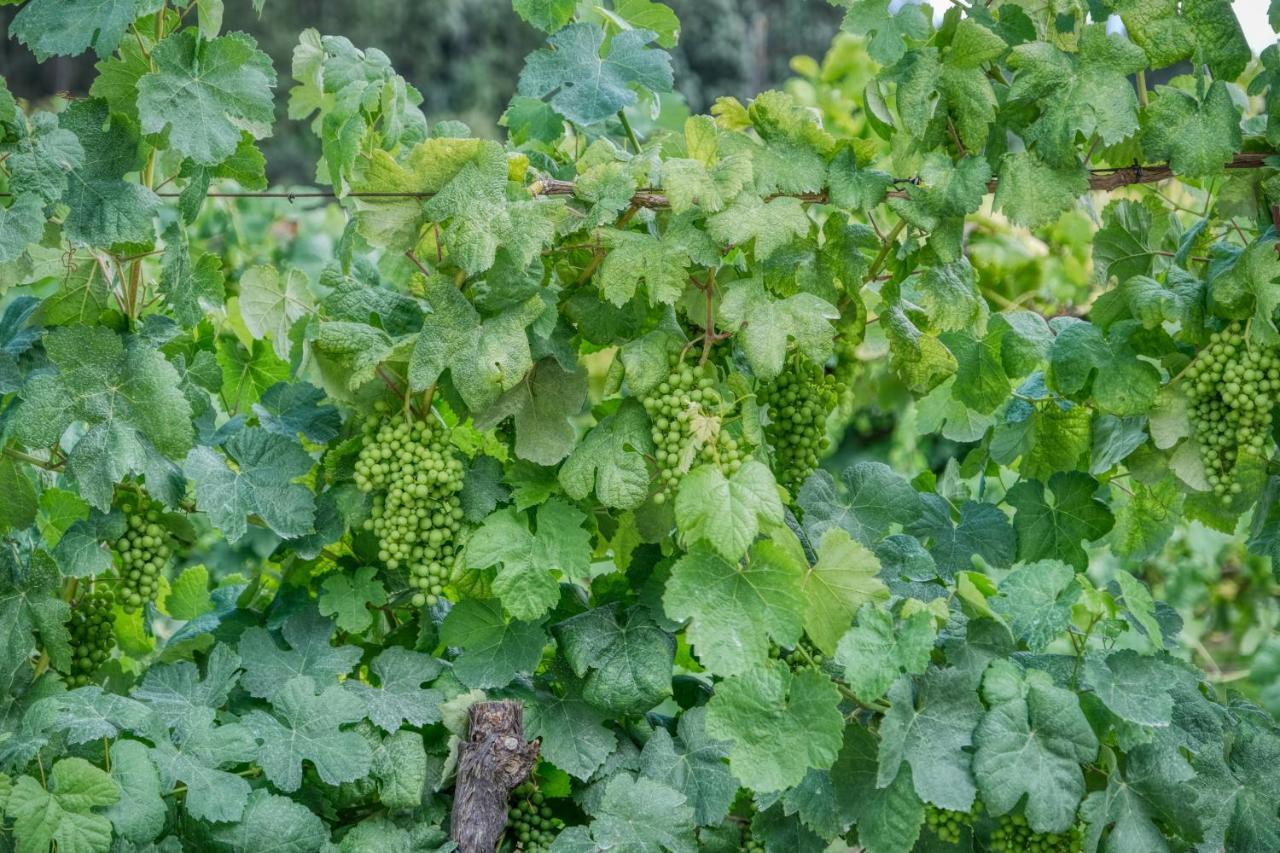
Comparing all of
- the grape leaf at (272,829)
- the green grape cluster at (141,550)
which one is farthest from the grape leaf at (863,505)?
the green grape cluster at (141,550)

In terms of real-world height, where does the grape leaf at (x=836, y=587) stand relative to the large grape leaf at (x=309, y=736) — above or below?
above

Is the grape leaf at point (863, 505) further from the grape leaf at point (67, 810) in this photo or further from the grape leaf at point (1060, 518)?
the grape leaf at point (67, 810)

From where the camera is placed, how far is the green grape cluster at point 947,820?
1.62m

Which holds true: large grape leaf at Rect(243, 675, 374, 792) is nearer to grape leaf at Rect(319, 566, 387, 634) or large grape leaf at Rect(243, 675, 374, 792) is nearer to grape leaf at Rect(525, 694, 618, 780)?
grape leaf at Rect(319, 566, 387, 634)

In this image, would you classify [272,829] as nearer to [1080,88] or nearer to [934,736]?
[934,736]

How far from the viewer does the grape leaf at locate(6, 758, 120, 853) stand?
1432mm

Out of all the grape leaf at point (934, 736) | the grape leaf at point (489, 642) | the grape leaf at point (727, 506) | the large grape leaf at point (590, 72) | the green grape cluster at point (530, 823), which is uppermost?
the large grape leaf at point (590, 72)

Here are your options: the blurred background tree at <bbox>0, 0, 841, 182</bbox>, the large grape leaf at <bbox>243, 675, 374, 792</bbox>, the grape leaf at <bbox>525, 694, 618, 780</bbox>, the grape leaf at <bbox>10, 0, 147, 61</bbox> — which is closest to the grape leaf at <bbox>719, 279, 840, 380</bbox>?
the grape leaf at <bbox>525, 694, 618, 780</bbox>

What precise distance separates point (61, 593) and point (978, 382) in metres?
1.31

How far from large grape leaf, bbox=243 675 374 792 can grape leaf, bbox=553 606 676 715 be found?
28cm

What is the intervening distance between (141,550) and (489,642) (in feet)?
1.54

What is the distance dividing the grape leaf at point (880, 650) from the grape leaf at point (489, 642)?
415 mm

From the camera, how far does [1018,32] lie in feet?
5.42

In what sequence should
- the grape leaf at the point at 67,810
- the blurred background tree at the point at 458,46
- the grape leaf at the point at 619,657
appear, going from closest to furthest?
the grape leaf at the point at 67,810 < the grape leaf at the point at 619,657 < the blurred background tree at the point at 458,46
